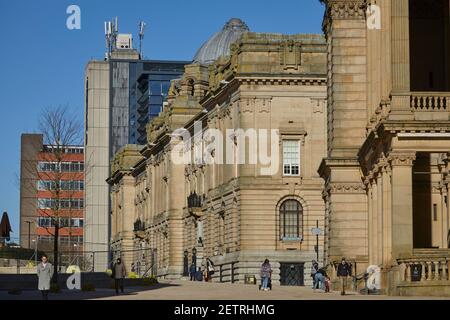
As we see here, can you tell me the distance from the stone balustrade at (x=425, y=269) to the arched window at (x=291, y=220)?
2102 inches

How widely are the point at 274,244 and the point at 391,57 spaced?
50981mm

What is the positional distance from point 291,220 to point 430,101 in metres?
51.6

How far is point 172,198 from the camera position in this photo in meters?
134

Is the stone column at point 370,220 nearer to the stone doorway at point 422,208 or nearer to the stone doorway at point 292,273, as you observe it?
the stone doorway at point 422,208

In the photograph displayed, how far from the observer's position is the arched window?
108562mm

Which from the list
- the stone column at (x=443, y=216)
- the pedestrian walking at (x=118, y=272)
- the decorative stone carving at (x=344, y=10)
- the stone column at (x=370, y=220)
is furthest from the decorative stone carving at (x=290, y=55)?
the pedestrian walking at (x=118, y=272)

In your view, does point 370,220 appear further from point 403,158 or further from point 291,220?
point 291,220

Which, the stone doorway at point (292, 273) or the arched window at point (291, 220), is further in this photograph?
the arched window at point (291, 220)

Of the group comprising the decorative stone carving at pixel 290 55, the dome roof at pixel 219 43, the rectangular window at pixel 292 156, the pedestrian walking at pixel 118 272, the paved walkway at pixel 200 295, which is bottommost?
the paved walkway at pixel 200 295

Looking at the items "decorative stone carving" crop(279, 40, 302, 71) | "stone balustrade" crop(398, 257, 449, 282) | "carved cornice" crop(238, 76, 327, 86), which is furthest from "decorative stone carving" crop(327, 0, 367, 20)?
"decorative stone carving" crop(279, 40, 302, 71)

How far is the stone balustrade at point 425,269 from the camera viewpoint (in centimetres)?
5416

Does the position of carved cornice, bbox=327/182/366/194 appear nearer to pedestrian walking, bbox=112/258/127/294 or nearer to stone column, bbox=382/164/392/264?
stone column, bbox=382/164/392/264

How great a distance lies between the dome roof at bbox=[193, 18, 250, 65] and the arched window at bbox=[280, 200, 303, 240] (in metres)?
47.9

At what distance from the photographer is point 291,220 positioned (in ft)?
358
